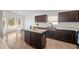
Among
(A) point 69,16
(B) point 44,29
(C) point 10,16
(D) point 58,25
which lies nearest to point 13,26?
(C) point 10,16

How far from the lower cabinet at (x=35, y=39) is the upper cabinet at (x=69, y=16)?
1.22ft

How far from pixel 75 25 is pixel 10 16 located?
976 millimetres

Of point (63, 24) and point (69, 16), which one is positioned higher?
point (69, 16)

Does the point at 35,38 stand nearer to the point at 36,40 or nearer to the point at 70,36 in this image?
the point at 36,40

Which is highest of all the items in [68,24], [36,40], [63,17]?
[63,17]

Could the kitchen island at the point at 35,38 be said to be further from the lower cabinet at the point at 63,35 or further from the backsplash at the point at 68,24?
the backsplash at the point at 68,24

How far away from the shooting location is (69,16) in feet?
7.06

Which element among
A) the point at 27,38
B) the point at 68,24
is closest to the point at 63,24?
the point at 68,24

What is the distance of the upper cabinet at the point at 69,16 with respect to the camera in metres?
2.14

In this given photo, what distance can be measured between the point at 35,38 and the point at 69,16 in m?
0.61

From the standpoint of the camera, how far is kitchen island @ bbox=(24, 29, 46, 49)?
220 cm

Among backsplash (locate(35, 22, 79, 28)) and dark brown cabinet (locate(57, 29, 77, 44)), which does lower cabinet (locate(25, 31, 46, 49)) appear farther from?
dark brown cabinet (locate(57, 29, 77, 44))
